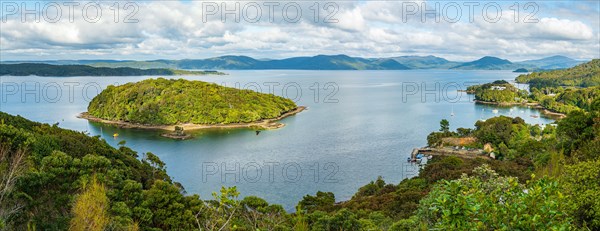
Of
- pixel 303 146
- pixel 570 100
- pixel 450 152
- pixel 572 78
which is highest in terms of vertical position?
pixel 572 78

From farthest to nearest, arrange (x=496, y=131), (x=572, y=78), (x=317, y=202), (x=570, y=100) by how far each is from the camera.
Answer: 1. (x=572, y=78)
2. (x=570, y=100)
3. (x=496, y=131)
4. (x=317, y=202)

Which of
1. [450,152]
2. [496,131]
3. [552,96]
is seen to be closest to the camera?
[450,152]

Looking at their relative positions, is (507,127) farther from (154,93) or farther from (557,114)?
(154,93)

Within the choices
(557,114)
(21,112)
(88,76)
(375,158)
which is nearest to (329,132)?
(375,158)

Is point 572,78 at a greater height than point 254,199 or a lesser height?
greater

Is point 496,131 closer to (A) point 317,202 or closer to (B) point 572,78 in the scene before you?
(A) point 317,202

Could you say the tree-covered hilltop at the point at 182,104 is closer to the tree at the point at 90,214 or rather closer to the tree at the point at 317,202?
the tree at the point at 317,202

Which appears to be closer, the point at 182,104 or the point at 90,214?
the point at 90,214

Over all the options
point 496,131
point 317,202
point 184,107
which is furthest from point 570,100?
point 317,202

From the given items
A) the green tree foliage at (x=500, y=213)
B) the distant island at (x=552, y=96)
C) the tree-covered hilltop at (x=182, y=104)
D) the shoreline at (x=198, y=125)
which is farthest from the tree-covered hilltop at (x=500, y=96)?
the green tree foliage at (x=500, y=213)
